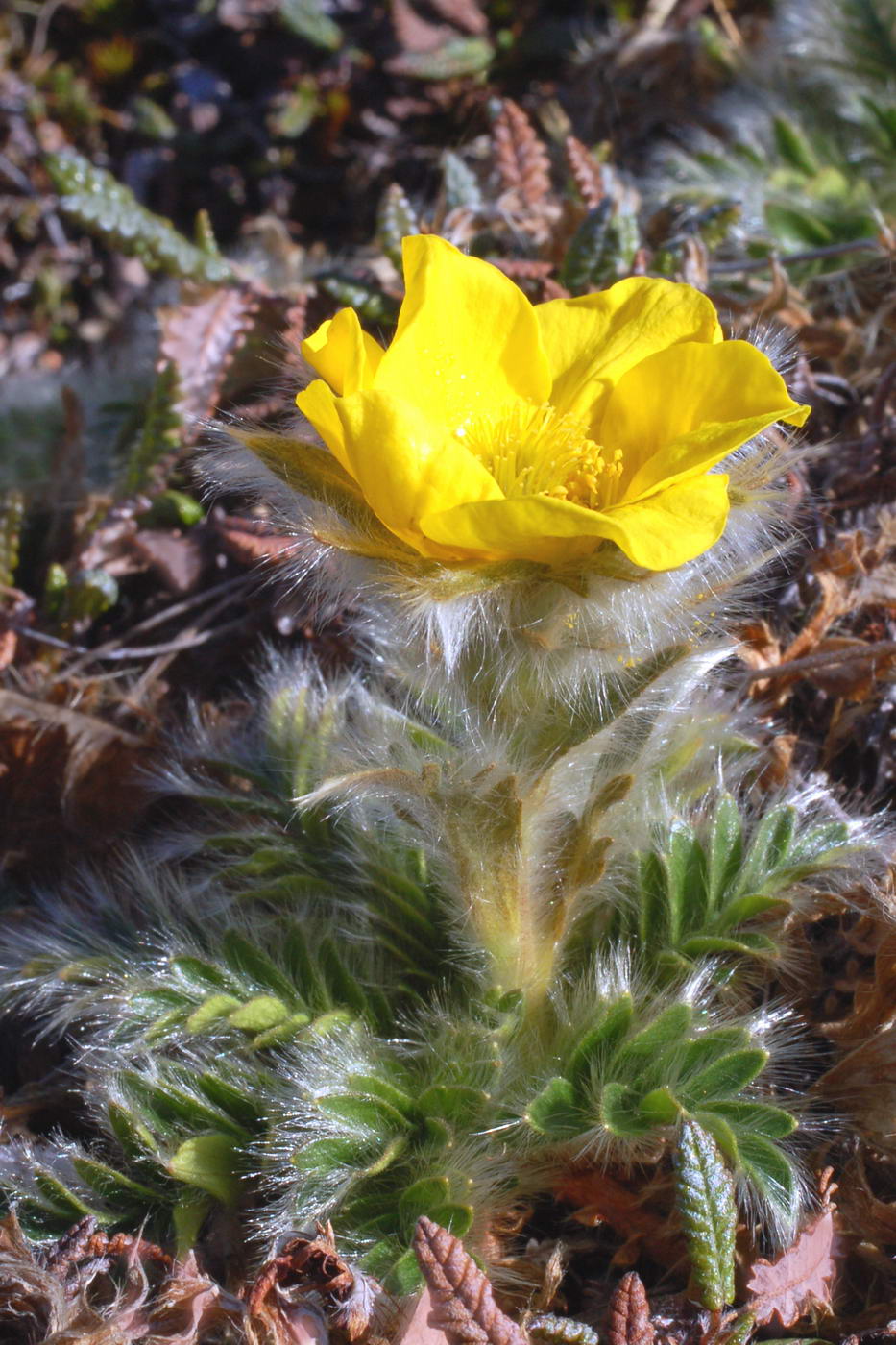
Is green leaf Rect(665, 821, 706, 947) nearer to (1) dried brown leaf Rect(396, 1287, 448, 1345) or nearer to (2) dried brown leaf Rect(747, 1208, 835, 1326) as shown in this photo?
(2) dried brown leaf Rect(747, 1208, 835, 1326)

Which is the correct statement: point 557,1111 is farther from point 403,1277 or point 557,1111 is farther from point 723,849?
point 723,849

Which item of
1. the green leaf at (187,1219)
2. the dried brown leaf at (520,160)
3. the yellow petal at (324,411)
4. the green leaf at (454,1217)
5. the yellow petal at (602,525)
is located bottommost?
the green leaf at (187,1219)

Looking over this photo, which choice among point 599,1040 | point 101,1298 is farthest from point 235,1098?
point 599,1040

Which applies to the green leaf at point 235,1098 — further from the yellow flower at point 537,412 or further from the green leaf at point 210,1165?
the yellow flower at point 537,412

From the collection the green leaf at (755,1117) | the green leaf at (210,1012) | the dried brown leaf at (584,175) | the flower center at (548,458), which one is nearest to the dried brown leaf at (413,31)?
the dried brown leaf at (584,175)

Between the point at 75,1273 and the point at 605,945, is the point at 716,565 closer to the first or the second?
the point at 605,945

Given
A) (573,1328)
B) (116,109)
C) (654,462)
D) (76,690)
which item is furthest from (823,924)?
(116,109)
